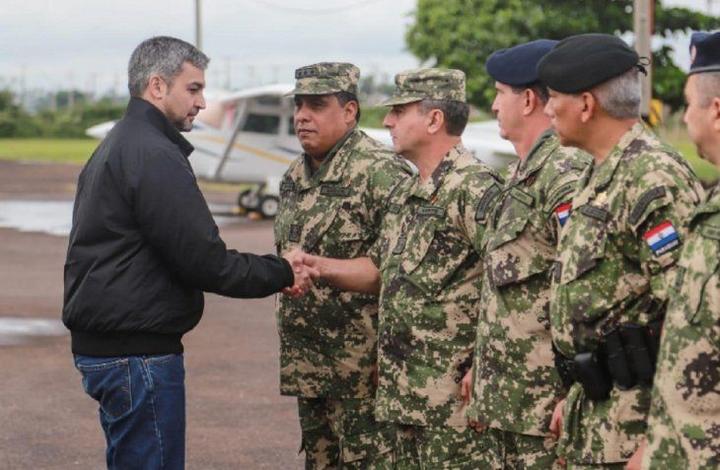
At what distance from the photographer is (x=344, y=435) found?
19.2ft

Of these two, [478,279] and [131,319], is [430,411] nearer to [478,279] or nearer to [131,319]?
[478,279]

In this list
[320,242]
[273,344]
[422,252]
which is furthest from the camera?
[273,344]

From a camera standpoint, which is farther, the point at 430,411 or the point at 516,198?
the point at 430,411

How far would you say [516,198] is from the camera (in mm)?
4691

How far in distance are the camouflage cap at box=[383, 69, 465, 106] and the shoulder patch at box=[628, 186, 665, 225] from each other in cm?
185

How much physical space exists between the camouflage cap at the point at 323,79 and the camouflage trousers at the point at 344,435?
1.37 m

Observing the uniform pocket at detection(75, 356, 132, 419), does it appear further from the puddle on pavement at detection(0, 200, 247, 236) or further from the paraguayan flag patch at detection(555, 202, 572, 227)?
the puddle on pavement at detection(0, 200, 247, 236)

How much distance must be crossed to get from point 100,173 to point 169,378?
78cm

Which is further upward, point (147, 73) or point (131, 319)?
point (147, 73)

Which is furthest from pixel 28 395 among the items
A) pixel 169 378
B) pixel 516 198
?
pixel 516 198

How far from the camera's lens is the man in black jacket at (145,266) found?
4.70 m

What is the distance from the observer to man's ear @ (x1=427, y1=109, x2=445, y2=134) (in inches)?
215

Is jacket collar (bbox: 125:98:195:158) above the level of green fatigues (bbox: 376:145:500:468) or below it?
above

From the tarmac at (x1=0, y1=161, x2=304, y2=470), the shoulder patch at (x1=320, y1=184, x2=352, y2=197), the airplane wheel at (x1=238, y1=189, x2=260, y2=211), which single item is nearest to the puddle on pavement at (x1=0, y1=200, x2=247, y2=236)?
the airplane wheel at (x1=238, y1=189, x2=260, y2=211)
